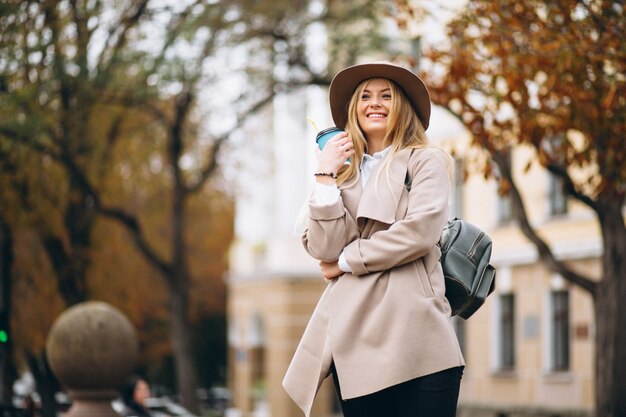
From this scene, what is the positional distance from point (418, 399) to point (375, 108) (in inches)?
46.8

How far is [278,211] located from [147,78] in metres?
20.4

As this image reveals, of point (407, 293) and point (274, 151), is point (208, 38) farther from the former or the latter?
point (407, 293)

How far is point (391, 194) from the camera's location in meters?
5.17

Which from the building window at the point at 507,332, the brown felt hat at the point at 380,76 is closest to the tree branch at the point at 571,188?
the brown felt hat at the point at 380,76

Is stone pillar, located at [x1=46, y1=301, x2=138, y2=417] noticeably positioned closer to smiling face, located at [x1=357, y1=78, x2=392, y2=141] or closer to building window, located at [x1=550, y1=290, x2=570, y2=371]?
smiling face, located at [x1=357, y1=78, x2=392, y2=141]

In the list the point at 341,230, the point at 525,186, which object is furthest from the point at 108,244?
the point at 341,230

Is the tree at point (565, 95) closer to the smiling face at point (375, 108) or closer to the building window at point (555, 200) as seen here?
the smiling face at point (375, 108)

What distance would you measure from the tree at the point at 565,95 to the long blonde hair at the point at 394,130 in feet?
20.5

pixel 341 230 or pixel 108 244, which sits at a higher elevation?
pixel 341 230

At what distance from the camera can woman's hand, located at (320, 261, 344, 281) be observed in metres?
5.23

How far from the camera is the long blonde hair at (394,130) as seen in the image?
5297 mm

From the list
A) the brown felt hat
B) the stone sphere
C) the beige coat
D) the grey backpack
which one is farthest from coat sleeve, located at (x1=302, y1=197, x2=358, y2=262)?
the stone sphere

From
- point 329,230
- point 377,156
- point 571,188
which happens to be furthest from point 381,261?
point 571,188

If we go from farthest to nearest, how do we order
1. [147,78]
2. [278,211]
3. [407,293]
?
[278,211], [147,78], [407,293]
